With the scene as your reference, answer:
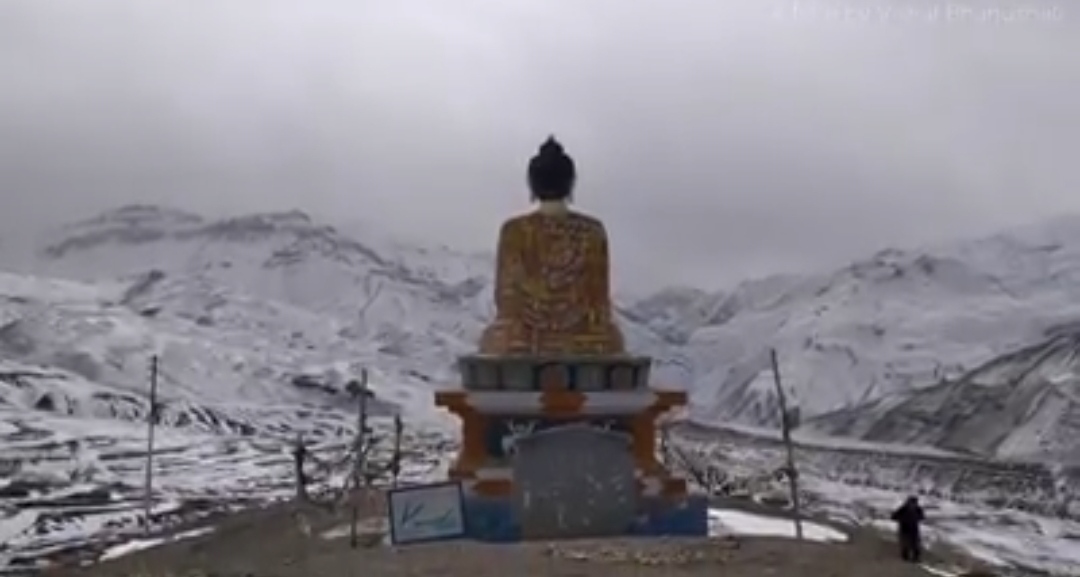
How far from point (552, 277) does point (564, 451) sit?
5.97 metres

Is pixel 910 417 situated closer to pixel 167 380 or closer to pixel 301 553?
pixel 167 380

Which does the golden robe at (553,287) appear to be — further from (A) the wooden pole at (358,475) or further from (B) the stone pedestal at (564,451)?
(A) the wooden pole at (358,475)

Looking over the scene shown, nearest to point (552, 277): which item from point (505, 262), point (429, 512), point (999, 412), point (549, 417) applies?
point (505, 262)

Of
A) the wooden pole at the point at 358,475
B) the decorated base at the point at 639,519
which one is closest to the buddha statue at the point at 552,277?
the decorated base at the point at 639,519

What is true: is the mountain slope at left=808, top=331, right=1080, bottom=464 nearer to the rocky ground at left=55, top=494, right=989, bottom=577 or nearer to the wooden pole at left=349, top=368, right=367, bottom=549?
the wooden pole at left=349, top=368, right=367, bottom=549

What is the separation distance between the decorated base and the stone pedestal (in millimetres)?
22

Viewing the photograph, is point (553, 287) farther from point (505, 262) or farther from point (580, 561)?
point (580, 561)

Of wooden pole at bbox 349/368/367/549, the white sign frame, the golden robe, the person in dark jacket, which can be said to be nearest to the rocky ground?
the person in dark jacket

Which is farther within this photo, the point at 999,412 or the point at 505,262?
the point at 999,412

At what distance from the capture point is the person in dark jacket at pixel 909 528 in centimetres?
2923

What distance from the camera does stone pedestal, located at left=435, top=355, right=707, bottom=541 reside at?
33156 millimetres

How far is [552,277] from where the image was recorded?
37781 millimetres

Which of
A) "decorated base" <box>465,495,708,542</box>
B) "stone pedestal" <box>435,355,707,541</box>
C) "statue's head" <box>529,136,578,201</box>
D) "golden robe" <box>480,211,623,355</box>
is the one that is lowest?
"decorated base" <box>465,495,708,542</box>

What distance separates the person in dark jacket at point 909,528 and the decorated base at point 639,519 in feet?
18.7
